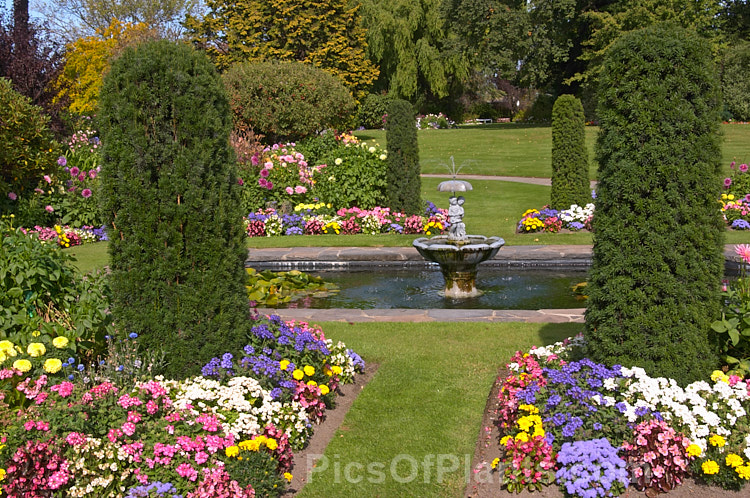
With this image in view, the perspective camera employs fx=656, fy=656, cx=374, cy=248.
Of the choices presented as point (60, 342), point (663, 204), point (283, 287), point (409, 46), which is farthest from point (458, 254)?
point (409, 46)

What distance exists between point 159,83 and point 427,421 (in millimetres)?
2842

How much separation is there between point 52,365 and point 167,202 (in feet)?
3.89

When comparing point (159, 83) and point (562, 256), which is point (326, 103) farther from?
point (159, 83)

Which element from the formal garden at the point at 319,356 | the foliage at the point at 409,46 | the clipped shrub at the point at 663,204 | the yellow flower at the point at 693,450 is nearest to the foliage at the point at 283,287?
the formal garden at the point at 319,356

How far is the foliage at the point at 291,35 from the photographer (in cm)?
3312

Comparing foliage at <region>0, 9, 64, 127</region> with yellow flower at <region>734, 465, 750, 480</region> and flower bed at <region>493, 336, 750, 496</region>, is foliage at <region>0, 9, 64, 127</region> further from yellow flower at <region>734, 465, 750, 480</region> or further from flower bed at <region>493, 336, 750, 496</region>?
yellow flower at <region>734, 465, 750, 480</region>

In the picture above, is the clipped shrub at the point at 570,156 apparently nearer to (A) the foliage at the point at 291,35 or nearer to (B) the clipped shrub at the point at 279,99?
(B) the clipped shrub at the point at 279,99

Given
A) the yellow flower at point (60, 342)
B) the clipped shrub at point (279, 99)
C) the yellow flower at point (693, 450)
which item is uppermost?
the clipped shrub at point (279, 99)

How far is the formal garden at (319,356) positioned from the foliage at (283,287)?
314 centimetres

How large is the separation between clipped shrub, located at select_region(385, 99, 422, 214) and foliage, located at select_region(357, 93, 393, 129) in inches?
1030

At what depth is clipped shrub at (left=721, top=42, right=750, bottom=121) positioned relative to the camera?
3491 cm

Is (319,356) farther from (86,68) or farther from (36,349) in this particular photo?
(86,68)

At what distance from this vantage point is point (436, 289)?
927 cm

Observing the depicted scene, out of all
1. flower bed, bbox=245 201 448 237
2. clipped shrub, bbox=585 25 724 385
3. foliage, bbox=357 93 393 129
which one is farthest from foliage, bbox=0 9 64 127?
foliage, bbox=357 93 393 129
